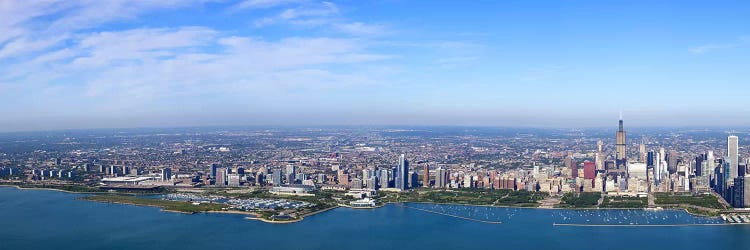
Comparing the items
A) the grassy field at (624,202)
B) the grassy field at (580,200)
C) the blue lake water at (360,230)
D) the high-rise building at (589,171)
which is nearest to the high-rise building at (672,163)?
the high-rise building at (589,171)

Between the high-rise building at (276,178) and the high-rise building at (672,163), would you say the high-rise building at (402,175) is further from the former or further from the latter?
the high-rise building at (672,163)

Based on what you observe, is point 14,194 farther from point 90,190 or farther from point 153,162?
point 153,162

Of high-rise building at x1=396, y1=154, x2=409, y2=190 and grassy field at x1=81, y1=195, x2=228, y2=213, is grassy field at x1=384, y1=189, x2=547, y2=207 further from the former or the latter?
grassy field at x1=81, y1=195, x2=228, y2=213

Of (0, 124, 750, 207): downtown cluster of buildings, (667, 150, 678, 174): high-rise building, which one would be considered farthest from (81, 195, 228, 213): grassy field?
(667, 150, 678, 174): high-rise building

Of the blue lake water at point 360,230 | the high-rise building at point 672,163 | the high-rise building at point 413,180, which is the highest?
the high-rise building at point 672,163

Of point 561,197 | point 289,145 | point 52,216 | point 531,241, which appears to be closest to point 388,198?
point 561,197

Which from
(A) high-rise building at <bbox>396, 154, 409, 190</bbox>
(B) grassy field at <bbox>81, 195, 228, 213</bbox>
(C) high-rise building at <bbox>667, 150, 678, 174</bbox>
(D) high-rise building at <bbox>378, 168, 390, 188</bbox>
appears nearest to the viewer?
(B) grassy field at <bbox>81, 195, 228, 213</bbox>
